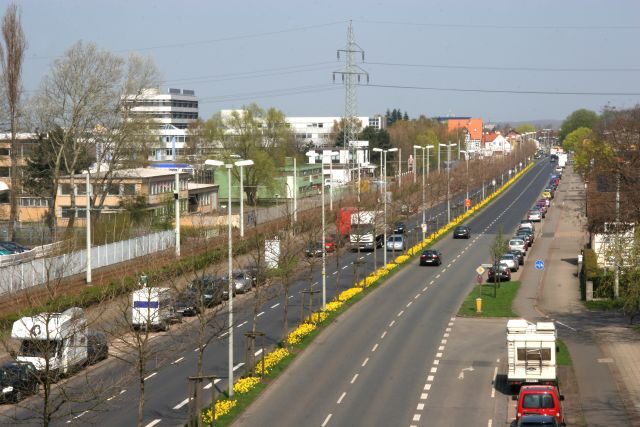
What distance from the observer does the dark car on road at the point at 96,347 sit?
29.0 m

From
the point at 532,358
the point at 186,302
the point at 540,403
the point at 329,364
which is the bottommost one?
the point at 329,364

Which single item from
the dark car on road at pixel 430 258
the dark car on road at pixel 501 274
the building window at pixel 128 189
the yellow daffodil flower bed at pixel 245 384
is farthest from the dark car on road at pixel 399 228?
the yellow daffodil flower bed at pixel 245 384

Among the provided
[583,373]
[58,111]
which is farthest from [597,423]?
[58,111]

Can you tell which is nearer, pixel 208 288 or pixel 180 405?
pixel 180 405

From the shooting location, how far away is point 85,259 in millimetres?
50469

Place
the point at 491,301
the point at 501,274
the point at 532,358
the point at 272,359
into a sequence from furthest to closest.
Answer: the point at 501,274
the point at 491,301
the point at 272,359
the point at 532,358

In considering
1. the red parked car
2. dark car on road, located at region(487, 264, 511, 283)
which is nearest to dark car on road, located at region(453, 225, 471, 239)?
dark car on road, located at region(487, 264, 511, 283)

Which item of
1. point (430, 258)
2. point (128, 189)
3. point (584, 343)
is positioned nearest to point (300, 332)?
point (584, 343)

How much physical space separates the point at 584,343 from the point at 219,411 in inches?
665

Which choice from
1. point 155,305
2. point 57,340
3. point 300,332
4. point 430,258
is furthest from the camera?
point 430,258

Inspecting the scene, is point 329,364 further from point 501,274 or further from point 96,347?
point 501,274

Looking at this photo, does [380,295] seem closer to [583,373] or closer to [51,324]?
[583,373]

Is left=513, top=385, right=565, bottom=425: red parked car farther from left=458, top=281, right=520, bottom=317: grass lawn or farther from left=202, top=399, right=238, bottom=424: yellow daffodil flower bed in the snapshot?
left=458, top=281, right=520, bottom=317: grass lawn

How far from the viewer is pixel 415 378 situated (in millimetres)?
A: 33000
